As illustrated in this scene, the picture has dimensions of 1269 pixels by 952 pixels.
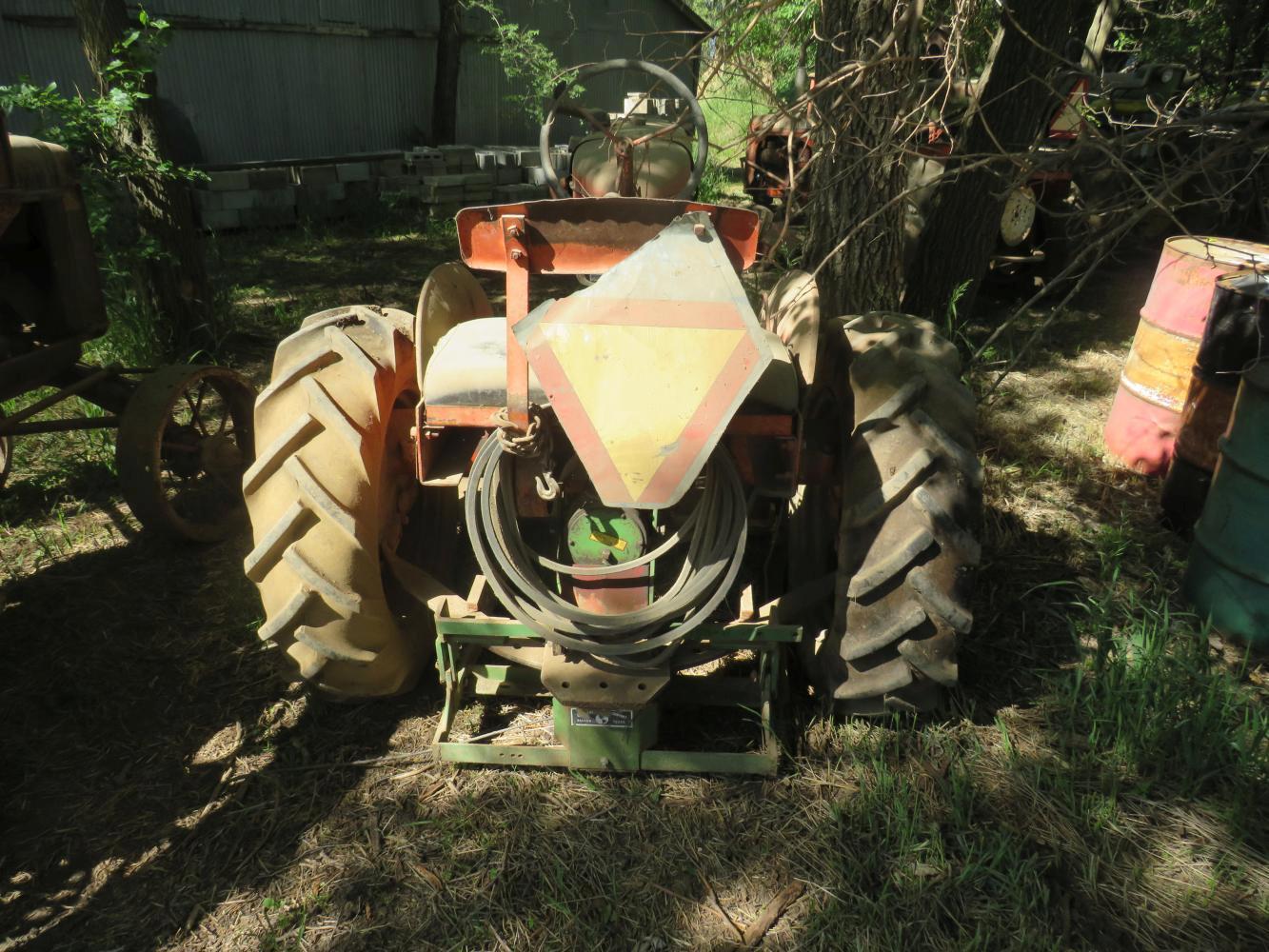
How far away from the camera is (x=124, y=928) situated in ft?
6.99

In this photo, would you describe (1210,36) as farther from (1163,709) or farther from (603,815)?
(603,815)

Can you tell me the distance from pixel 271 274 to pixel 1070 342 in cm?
589

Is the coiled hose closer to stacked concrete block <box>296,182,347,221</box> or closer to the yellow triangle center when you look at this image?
the yellow triangle center

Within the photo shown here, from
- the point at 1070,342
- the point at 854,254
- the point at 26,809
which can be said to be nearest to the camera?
the point at 26,809

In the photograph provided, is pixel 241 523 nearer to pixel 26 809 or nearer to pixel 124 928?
pixel 26 809

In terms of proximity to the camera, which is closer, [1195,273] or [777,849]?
[777,849]

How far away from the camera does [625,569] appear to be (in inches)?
92.1

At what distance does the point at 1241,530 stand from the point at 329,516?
9.66 feet

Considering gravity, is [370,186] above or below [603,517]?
above

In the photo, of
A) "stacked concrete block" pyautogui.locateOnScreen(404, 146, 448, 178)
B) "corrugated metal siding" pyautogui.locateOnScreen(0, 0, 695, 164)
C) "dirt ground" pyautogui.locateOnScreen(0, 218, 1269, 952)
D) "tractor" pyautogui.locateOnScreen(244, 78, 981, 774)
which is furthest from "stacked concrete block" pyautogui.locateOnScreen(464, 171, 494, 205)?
"tractor" pyautogui.locateOnScreen(244, 78, 981, 774)

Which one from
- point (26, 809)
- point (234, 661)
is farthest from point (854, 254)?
point (26, 809)

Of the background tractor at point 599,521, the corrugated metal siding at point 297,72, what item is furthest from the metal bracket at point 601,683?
the corrugated metal siding at point 297,72

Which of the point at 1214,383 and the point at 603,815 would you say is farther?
the point at 1214,383

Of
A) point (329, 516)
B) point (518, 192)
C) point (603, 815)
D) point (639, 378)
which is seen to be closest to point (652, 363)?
point (639, 378)
